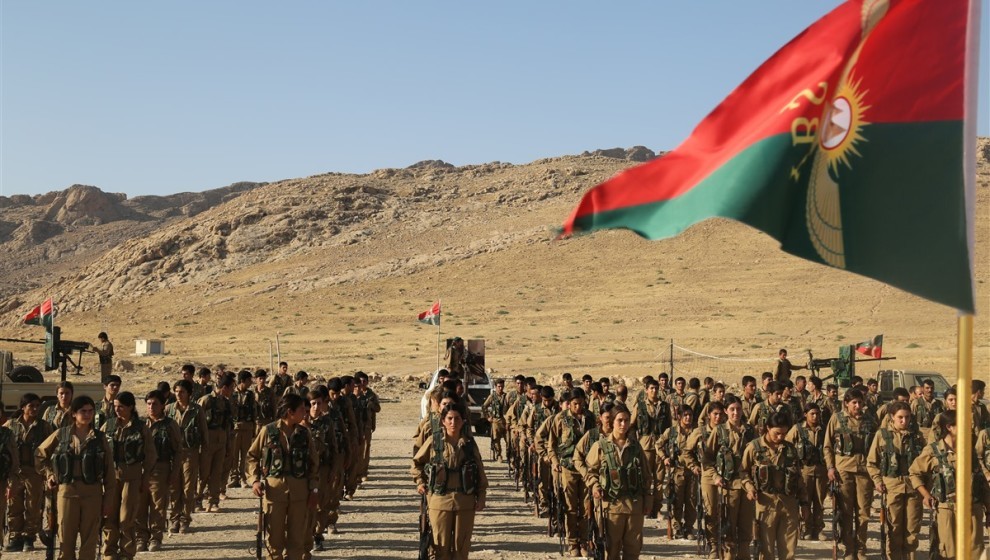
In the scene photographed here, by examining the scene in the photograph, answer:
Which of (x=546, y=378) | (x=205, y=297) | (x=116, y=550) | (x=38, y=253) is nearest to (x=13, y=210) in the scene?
(x=38, y=253)

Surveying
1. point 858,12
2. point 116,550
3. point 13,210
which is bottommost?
point 116,550

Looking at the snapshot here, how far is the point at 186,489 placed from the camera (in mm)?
15195

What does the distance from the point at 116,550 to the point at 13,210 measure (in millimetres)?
144551

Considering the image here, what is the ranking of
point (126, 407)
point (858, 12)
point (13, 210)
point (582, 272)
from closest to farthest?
point (858, 12), point (126, 407), point (582, 272), point (13, 210)

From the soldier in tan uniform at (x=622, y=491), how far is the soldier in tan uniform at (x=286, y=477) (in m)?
2.74

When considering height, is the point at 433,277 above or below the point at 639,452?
above

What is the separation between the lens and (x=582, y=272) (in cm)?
7306

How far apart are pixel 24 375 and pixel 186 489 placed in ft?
29.3

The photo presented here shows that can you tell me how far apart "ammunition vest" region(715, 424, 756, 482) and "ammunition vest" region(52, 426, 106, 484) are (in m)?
6.38

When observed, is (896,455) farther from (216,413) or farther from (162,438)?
(216,413)

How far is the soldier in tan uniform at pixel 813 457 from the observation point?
44.2 ft

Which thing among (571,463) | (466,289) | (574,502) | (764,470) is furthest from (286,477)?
(466,289)

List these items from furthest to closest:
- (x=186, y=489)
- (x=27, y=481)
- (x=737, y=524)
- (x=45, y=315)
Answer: (x=45, y=315) → (x=186, y=489) → (x=27, y=481) → (x=737, y=524)

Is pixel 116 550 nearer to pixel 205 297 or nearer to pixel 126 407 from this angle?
pixel 126 407
